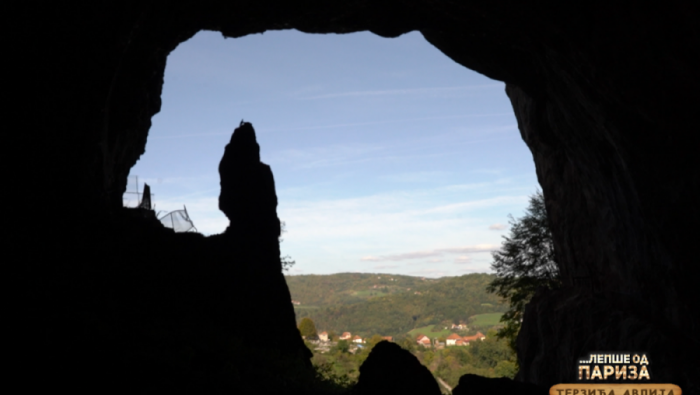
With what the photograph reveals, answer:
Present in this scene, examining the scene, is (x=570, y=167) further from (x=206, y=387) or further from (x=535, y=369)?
(x=206, y=387)

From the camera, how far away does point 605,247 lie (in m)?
15.2

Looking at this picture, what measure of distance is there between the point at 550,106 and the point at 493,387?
1126 centimetres

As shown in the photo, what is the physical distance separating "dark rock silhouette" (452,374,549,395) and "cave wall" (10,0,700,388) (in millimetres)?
3477

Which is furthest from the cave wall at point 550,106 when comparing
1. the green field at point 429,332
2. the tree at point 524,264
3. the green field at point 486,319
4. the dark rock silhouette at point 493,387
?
the green field at point 486,319

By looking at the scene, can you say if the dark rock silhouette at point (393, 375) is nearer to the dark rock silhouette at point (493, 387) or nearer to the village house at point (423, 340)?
the dark rock silhouette at point (493, 387)

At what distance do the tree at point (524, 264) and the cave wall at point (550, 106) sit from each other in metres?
15.4

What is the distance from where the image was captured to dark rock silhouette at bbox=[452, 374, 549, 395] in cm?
959

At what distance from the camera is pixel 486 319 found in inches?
6777

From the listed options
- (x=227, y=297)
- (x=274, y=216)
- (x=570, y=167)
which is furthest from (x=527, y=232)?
(x=227, y=297)

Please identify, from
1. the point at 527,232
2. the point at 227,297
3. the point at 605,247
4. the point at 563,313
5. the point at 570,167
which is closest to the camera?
the point at 605,247

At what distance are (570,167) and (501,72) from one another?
5.37 metres

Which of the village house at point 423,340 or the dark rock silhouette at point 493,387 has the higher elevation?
the dark rock silhouette at point 493,387

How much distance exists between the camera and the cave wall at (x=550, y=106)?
29.9ft

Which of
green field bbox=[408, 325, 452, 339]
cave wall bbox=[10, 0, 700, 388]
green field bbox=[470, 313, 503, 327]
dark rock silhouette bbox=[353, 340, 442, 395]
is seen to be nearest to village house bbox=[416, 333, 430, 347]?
green field bbox=[408, 325, 452, 339]
